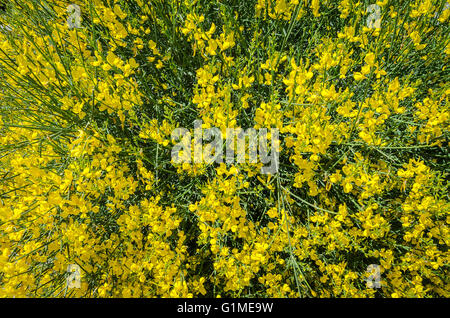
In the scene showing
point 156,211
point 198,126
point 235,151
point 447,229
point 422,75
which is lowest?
point 447,229

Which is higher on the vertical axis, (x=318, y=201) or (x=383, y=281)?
(x=318, y=201)

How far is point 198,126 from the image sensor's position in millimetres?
1850

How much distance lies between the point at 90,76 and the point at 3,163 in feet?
4.08

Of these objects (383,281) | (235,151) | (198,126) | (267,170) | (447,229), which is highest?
(198,126)

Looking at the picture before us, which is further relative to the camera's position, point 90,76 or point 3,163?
point 3,163

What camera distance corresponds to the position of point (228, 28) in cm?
163

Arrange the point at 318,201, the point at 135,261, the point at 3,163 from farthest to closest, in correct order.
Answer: the point at 3,163 → the point at 318,201 → the point at 135,261
